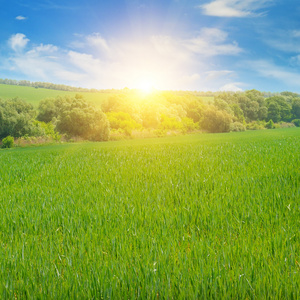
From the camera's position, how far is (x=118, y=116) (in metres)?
50.3

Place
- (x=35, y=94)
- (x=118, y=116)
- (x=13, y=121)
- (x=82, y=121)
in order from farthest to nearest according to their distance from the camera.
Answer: (x=35, y=94) → (x=118, y=116) → (x=82, y=121) → (x=13, y=121)

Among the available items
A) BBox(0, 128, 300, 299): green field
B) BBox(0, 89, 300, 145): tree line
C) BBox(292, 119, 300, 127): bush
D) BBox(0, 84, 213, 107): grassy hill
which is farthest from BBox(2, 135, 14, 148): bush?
BBox(292, 119, 300, 127): bush

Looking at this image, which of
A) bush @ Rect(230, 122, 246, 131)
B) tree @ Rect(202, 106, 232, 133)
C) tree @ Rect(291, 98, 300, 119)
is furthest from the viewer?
tree @ Rect(291, 98, 300, 119)

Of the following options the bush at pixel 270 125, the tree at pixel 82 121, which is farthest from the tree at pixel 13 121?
the bush at pixel 270 125

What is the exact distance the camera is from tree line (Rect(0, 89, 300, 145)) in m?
39.8

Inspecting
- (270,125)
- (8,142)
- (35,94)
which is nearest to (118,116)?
(8,142)

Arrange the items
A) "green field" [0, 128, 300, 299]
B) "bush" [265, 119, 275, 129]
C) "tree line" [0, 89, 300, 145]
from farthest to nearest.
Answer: "bush" [265, 119, 275, 129], "tree line" [0, 89, 300, 145], "green field" [0, 128, 300, 299]

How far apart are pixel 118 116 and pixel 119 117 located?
0.28 metres

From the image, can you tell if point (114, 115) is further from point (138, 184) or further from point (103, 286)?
point (103, 286)

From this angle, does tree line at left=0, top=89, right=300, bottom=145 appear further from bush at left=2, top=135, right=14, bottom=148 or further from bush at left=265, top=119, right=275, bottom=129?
bush at left=2, top=135, right=14, bottom=148

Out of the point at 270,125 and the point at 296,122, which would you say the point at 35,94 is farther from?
the point at 296,122

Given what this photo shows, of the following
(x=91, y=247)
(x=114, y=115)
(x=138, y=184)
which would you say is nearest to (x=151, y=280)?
(x=91, y=247)

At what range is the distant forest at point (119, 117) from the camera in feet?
131

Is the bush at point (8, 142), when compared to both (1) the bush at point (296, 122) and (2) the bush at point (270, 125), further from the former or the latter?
(1) the bush at point (296, 122)
